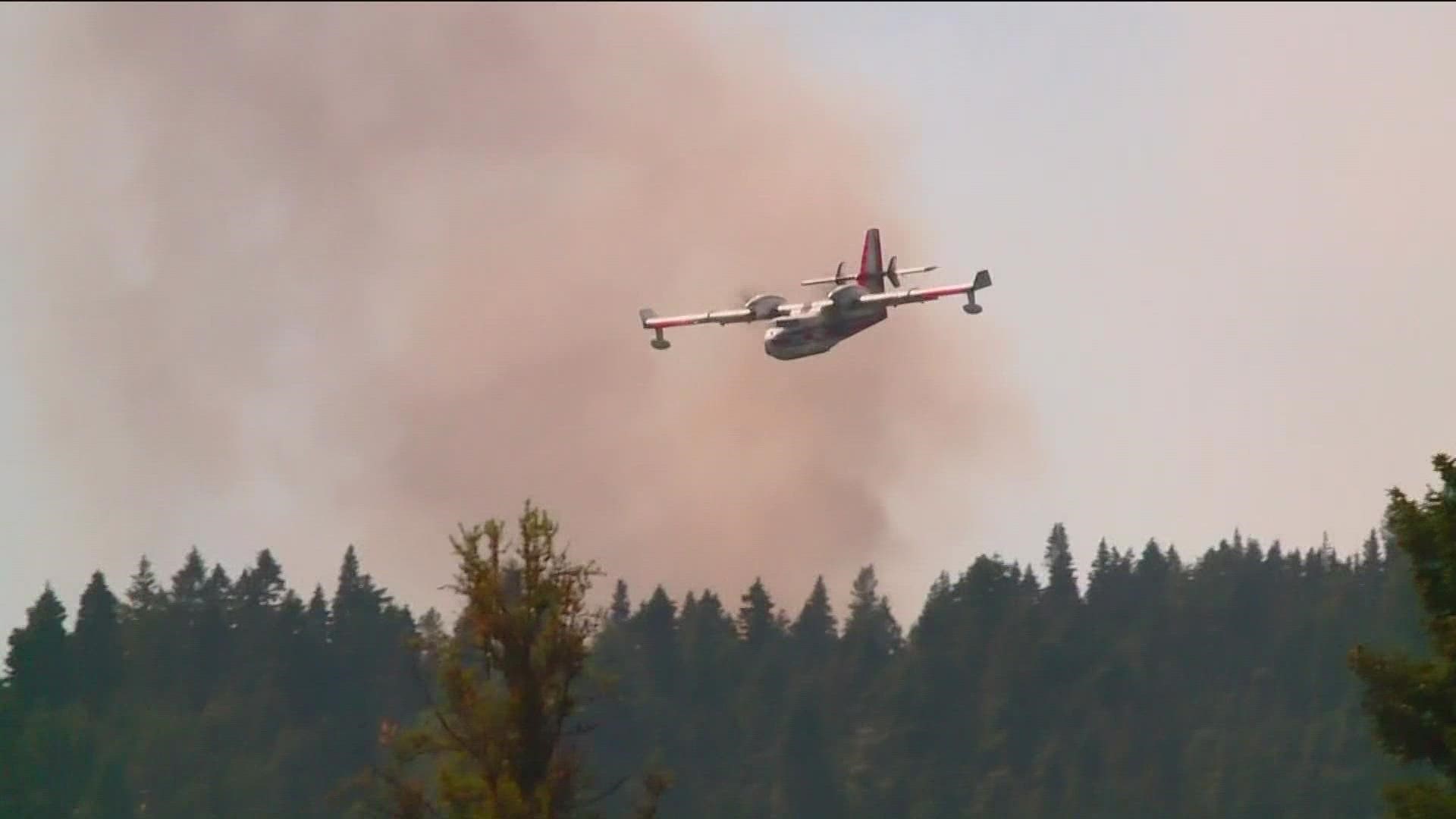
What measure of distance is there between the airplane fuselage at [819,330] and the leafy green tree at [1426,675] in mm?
50133

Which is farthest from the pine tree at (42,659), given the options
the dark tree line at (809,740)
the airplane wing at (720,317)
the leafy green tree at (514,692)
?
the leafy green tree at (514,692)

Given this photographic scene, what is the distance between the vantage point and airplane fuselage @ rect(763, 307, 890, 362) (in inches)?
4040

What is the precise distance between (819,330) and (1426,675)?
53.1 metres

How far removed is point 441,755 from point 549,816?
6059 mm

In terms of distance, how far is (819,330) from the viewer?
103 meters

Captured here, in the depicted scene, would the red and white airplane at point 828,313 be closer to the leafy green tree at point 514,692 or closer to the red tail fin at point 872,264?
the red tail fin at point 872,264

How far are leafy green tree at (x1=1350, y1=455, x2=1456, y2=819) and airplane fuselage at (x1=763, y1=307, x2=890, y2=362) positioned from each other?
5013 centimetres

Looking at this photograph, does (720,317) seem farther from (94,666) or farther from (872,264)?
(94,666)

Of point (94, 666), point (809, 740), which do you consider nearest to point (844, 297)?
point (809, 740)

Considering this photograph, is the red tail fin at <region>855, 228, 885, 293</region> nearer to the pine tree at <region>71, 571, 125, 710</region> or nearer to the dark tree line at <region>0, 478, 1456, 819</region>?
the dark tree line at <region>0, 478, 1456, 819</region>

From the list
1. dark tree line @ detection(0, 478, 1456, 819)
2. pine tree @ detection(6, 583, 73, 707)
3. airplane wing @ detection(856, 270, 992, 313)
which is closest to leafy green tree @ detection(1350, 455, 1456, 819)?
airplane wing @ detection(856, 270, 992, 313)

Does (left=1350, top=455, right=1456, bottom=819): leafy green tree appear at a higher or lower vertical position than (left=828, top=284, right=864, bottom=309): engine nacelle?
lower

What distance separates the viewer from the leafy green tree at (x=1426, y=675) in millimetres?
50656

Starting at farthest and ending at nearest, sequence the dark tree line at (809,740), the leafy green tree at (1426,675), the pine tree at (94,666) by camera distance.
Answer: the pine tree at (94,666) → the dark tree line at (809,740) → the leafy green tree at (1426,675)
